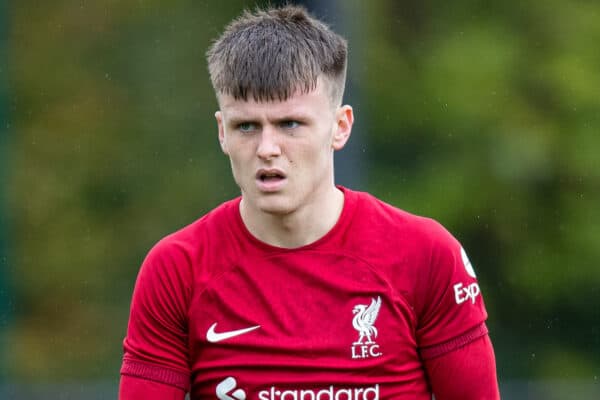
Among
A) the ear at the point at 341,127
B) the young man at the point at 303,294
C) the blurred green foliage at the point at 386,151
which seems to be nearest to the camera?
the young man at the point at 303,294

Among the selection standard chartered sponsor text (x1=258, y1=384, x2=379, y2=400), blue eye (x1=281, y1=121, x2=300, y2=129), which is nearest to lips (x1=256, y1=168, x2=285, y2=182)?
blue eye (x1=281, y1=121, x2=300, y2=129)

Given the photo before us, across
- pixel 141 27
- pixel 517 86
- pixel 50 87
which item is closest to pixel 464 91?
pixel 517 86

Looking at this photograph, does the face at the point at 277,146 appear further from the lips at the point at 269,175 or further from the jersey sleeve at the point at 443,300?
the jersey sleeve at the point at 443,300

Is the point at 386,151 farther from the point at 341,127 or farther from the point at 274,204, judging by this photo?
the point at 274,204

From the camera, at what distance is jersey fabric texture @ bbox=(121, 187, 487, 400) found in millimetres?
2920

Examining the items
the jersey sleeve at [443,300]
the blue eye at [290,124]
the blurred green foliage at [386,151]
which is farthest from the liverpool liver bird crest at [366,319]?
the blurred green foliage at [386,151]

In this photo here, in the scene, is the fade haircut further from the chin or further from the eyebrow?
the chin

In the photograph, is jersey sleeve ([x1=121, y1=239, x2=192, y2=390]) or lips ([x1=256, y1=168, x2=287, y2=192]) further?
jersey sleeve ([x1=121, y1=239, x2=192, y2=390])

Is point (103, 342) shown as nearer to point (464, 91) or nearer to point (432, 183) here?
point (432, 183)

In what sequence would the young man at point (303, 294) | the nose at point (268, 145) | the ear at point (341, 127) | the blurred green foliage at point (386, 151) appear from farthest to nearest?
the blurred green foliage at point (386, 151) → the ear at point (341, 127) → the young man at point (303, 294) → the nose at point (268, 145)

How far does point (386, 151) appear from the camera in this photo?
17.2 feet

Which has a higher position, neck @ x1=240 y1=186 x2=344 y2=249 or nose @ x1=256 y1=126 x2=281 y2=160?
nose @ x1=256 y1=126 x2=281 y2=160

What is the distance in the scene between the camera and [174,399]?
296 cm

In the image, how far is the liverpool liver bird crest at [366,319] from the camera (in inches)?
115
